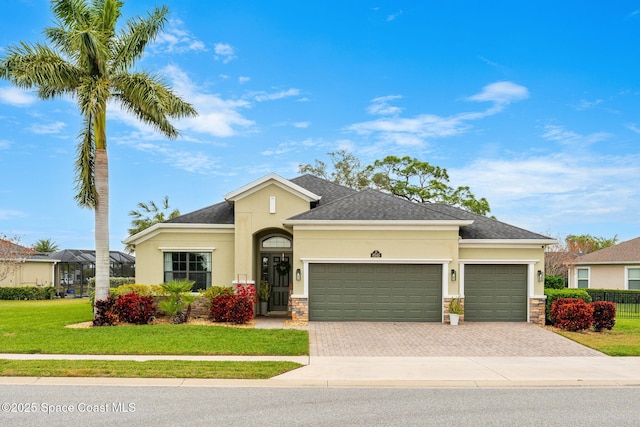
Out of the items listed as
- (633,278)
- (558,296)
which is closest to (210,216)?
(558,296)

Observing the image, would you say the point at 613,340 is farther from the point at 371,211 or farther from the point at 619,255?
the point at 619,255

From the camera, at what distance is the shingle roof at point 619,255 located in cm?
3023

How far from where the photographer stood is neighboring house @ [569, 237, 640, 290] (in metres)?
30.0

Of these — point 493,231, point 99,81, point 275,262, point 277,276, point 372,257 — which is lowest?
point 277,276

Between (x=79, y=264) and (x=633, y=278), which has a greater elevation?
(x=79, y=264)

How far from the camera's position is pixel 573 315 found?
52.0ft

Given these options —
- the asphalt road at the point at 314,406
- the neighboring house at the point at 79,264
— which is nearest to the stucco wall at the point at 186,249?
the asphalt road at the point at 314,406

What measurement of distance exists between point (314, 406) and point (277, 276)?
12720mm

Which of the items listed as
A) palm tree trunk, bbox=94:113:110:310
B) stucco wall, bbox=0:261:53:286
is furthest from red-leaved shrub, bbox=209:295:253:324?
stucco wall, bbox=0:261:53:286

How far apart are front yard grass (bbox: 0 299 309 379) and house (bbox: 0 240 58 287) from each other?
16.8 m

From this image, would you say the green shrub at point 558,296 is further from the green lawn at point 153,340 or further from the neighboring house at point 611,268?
the neighboring house at point 611,268

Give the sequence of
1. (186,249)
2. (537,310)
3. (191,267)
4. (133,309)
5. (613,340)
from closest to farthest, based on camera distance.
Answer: (613,340)
(133,309)
(537,310)
(186,249)
(191,267)

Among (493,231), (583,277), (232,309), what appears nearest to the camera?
(232,309)

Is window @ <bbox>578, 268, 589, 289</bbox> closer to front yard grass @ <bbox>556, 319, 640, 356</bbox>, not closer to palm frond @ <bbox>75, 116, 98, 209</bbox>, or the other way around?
front yard grass @ <bbox>556, 319, 640, 356</bbox>
